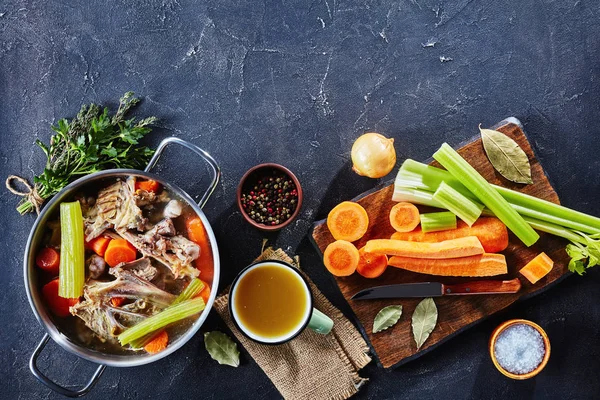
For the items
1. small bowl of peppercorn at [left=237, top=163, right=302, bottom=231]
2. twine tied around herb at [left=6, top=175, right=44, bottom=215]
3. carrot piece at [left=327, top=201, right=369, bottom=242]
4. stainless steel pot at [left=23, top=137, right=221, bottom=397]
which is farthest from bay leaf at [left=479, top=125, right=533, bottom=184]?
twine tied around herb at [left=6, top=175, right=44, bottom=215]

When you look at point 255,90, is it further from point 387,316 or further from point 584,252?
point 584,252

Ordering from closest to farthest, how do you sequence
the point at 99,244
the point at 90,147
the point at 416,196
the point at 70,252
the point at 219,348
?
the point at 70,252 → the point at 99,244 → the point at 90,147 → the point at 416,196 → the point at 219,348

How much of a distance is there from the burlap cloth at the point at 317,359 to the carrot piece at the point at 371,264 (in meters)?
0.28

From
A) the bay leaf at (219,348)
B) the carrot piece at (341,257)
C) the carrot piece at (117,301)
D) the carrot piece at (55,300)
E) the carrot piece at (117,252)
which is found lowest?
the bay leaf at (219,348)

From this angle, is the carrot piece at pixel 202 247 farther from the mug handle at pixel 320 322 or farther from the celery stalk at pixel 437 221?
the celery stalk at pixel 437 221

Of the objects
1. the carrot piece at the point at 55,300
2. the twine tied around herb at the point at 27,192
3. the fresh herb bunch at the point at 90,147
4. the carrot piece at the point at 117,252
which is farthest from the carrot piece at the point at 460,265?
the twine tied around herb at the point at 27,192

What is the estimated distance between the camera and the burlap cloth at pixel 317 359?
9.88ft

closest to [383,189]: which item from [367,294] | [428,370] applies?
[367,294]

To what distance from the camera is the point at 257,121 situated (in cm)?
302

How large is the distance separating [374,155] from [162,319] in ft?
4.01

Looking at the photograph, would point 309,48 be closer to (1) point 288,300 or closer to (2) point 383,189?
(2) point 383,189

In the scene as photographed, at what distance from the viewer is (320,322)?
2.81 meters

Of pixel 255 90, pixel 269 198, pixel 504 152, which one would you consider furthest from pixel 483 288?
pixel 255 90

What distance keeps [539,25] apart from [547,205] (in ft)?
3.12
